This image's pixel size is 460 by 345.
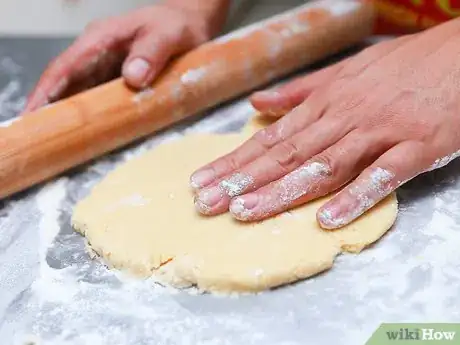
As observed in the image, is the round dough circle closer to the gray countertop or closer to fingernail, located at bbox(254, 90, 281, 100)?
the gray countertop

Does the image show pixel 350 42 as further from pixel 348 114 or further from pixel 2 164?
pixel 2 164

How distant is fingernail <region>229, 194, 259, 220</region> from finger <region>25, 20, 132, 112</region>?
544mm

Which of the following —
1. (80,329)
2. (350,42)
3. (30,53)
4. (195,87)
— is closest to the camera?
(80,329)

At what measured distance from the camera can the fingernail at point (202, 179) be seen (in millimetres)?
1112

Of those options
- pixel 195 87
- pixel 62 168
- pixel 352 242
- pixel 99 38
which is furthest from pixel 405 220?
pixel 99 38

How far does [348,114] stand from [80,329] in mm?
564

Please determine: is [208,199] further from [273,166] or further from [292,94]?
[292,94]

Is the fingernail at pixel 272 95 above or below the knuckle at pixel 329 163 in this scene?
above

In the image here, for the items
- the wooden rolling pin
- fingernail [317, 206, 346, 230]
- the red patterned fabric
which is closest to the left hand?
fingernail [317, 206, 346, 230]

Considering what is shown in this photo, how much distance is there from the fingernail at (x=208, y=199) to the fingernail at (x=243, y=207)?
3 cm

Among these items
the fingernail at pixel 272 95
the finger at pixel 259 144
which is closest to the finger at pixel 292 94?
the fingernail at pixel 272 95

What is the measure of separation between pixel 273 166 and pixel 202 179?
0.40 feet

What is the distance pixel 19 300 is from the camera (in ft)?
3.35

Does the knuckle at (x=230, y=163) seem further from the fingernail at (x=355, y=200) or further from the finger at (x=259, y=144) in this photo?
the fingernail at (x=355, y=200)
